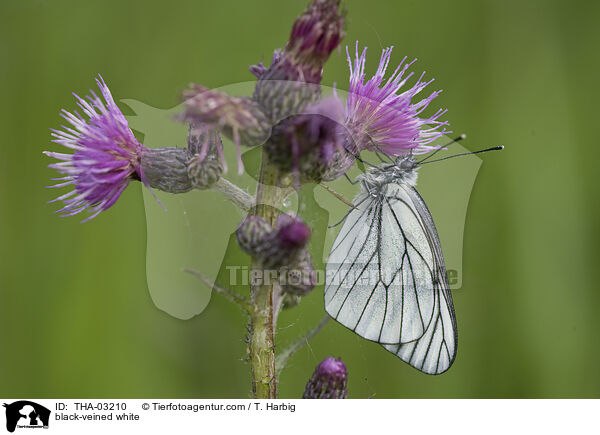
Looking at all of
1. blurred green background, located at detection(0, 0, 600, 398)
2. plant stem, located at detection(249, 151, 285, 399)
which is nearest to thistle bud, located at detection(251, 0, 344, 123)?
plant stem, located at detection(249, 151, 285, 399)

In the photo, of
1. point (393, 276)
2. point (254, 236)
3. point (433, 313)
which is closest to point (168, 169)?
point (254, 236)

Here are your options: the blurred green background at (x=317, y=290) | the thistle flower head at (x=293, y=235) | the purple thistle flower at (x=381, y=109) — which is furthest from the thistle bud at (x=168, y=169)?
the blurred green background at (x=317, y=290)

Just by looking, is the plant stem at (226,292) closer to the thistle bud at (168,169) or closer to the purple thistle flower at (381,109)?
the thistle bud at (168,169)

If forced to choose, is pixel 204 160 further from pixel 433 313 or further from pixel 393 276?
pixel 433 313

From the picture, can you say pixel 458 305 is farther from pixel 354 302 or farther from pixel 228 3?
pixel 228 3

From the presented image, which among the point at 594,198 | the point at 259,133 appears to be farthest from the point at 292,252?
the point at 594,198
